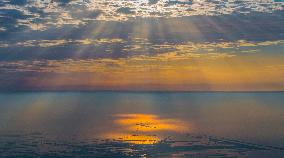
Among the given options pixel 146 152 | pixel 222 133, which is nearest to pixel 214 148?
pixel 146 152

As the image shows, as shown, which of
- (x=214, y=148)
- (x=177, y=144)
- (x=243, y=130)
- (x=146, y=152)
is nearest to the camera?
(x=146, y=152)

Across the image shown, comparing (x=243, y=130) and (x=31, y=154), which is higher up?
(x=31, y=154)

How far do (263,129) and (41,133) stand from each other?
92.4m

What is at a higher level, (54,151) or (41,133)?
(54,151)

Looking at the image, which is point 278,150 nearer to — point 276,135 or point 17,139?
point 276,135

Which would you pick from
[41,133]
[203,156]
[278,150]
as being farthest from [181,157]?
[41,133]

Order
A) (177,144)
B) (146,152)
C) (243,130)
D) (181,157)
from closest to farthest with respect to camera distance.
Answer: (181,157), (146,152), (177,144), (243,130)

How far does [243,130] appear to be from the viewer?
16600cm

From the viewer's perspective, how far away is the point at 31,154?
335ft

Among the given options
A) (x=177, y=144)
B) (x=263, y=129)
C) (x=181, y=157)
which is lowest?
(x=263, y=129)

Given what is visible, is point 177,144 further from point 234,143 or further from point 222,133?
point 222,133

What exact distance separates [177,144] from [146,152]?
759 inches

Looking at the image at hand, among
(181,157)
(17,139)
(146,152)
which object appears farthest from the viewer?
(17,139)

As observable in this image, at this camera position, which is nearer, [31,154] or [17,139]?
[31,154]
